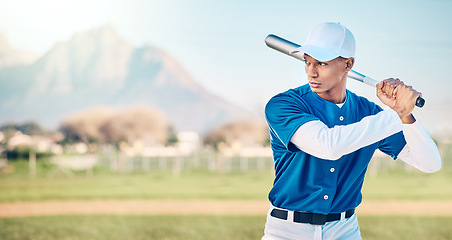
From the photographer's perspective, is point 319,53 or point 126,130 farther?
point 126,130

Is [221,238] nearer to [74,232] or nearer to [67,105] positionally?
[74,232]

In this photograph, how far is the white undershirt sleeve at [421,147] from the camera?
1.93 meters

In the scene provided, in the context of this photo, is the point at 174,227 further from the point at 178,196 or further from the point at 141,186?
the point at 141,186

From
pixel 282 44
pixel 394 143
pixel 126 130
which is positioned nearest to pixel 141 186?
pixel 126 130

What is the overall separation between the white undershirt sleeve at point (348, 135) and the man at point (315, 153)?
1 cm

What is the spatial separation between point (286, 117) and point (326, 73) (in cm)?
23

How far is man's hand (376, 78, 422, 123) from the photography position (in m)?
1.82

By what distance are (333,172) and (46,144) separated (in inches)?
597

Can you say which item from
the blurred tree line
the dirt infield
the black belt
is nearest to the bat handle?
the black belt

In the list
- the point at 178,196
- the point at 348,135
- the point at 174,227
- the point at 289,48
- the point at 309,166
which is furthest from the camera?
the point at 178,196

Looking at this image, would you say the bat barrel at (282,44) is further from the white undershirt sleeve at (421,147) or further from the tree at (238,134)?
the tree at (238,134)

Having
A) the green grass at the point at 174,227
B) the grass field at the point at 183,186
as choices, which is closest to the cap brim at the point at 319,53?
the green grass at the point at 174,227

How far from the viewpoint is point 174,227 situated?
805 cm

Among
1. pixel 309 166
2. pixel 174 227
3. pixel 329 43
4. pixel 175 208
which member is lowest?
pixel 175 208
